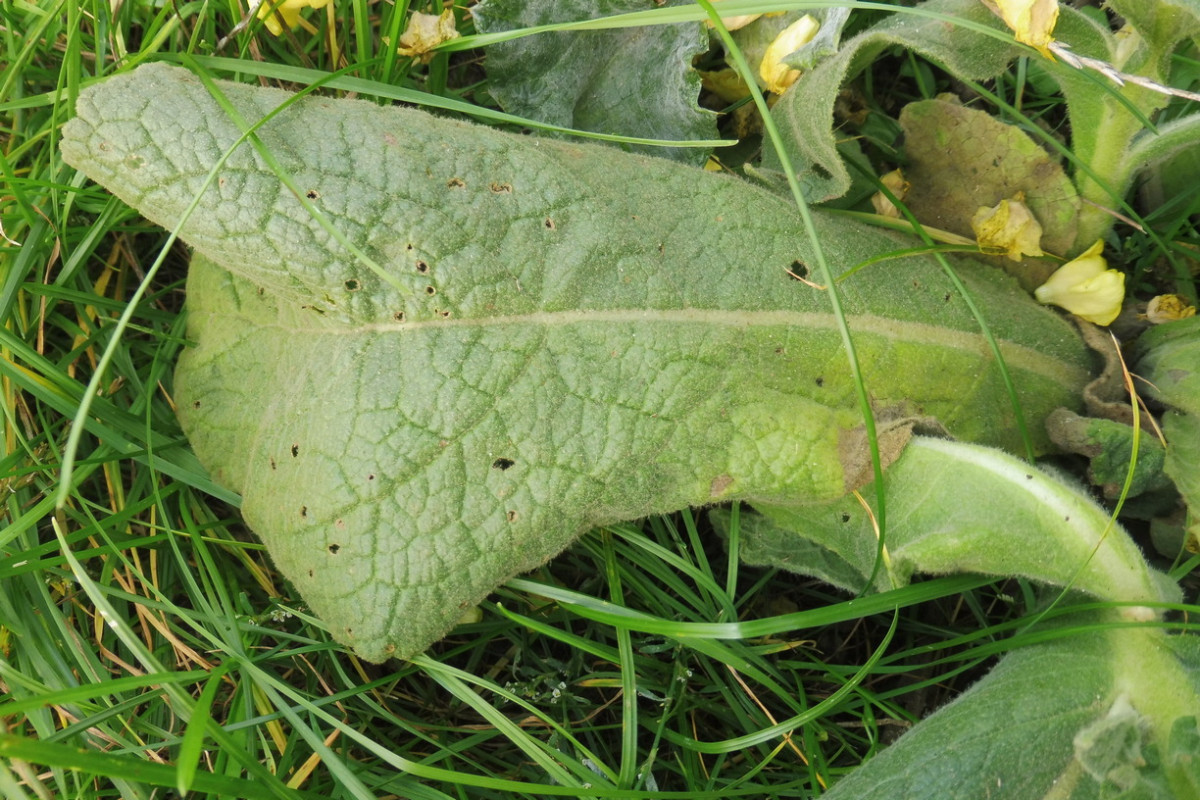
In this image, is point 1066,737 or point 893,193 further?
point 893,193

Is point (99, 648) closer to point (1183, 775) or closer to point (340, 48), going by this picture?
point (340, 48)

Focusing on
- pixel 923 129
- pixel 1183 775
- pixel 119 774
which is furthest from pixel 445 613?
pixel 923 129

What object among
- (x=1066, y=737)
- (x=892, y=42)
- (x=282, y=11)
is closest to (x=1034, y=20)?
(x=892, y=42)

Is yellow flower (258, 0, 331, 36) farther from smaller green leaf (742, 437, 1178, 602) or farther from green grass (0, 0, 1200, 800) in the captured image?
smaller green leaf (742, 437, 1178, 602)

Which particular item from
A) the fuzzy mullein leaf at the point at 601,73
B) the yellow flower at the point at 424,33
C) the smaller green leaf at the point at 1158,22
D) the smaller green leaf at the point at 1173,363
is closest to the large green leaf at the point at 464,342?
the fuzzy mullein leaf at the point at 601,73

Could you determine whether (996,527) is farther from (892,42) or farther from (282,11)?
(282,11)

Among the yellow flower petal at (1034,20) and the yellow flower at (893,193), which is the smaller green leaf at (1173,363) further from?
the yellow flower petal at (1034,20)
